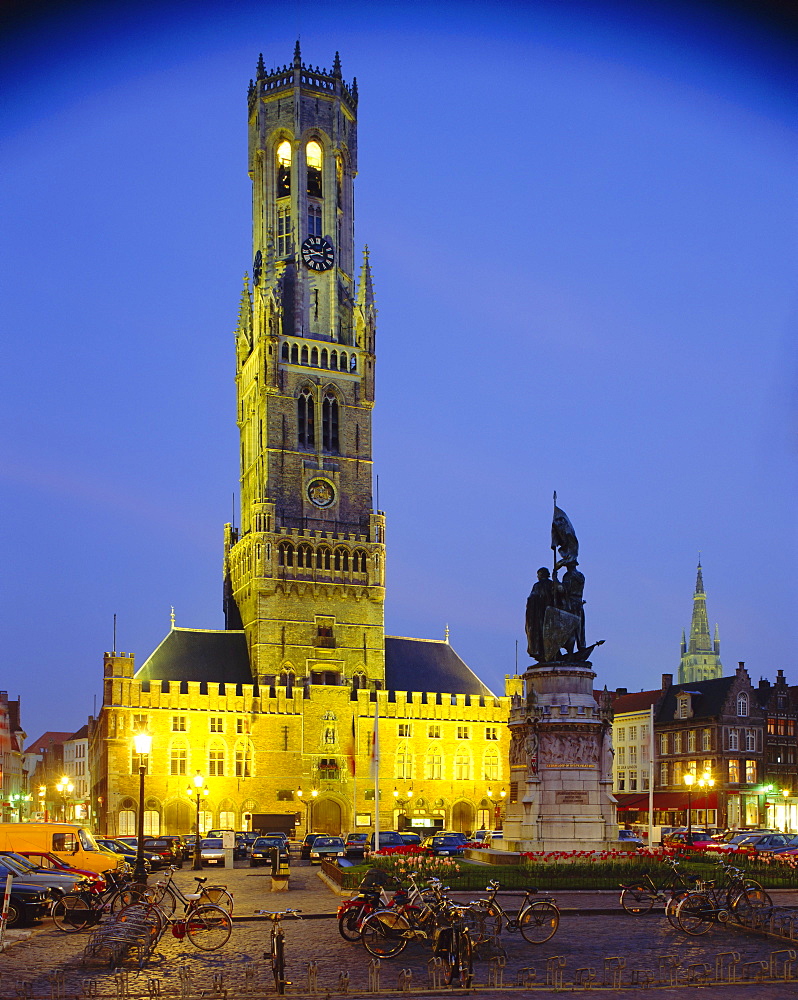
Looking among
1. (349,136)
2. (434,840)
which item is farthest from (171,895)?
(349,136)

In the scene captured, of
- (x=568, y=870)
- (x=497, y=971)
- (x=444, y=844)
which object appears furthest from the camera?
(x=444, y=844)

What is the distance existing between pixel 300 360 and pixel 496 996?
227 feet

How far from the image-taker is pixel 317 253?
8519 centimetres

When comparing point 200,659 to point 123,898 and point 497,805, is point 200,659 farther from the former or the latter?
point 123,898

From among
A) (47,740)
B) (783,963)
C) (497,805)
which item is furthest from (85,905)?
(47,740)

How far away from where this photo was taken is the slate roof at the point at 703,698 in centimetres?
7588

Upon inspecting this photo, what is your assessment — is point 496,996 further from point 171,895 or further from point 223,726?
point 223,726

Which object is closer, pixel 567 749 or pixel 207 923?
pixel 207 923

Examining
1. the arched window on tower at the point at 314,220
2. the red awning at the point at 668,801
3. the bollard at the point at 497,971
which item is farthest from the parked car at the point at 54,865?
A: the arched window on tower at the point at 314,220

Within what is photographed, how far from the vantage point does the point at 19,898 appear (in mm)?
23219

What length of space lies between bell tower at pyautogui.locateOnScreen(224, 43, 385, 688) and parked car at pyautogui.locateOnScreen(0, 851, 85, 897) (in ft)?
163

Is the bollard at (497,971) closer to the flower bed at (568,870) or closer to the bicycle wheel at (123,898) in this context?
the bicycle wheel at (123,898)

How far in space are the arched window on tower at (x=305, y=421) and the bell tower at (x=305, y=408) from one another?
0.30 feet

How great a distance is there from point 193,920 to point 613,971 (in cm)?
725
